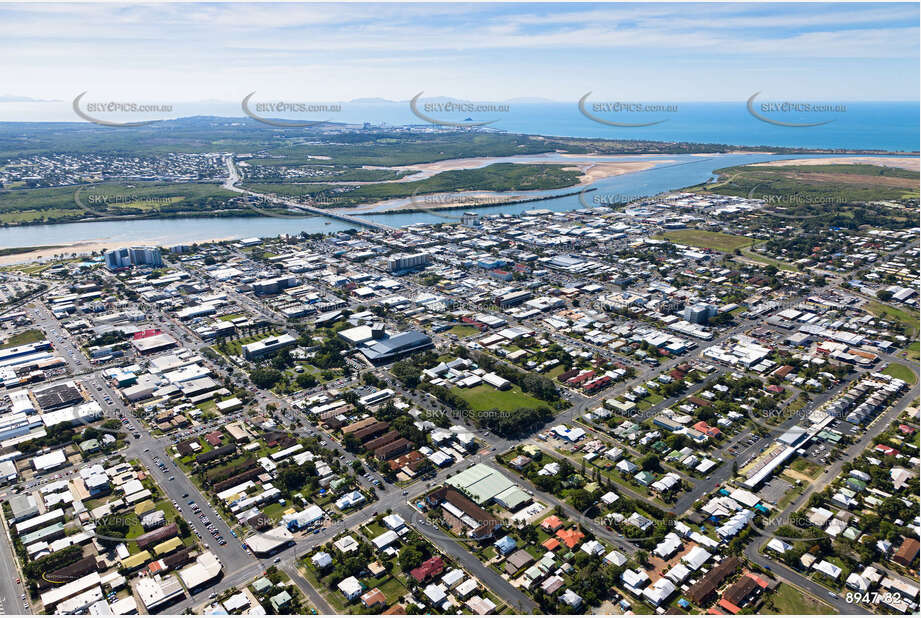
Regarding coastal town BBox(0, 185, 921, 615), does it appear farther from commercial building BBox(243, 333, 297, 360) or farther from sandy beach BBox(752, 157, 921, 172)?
sandy beach BBox(752, 157, 921, 172)

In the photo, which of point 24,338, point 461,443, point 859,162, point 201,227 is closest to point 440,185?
point 201,227

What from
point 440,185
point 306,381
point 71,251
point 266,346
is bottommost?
point 306,381

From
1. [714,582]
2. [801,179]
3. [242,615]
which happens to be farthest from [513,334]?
[801,179]

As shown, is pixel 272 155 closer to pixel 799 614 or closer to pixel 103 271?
pixel 103 271

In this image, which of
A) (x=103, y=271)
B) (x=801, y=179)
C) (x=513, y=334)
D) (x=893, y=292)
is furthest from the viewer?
(x=801, y=179)

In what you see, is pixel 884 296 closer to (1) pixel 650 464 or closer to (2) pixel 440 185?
(1) pixel 650 464

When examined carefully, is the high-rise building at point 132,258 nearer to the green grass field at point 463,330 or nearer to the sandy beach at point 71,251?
the sandy beach at point 71,251

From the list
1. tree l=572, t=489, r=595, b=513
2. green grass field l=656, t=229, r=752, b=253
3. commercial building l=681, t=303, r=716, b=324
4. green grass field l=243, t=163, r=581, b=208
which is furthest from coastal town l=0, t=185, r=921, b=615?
green grass field l=243, t=163, r=581, b=208
